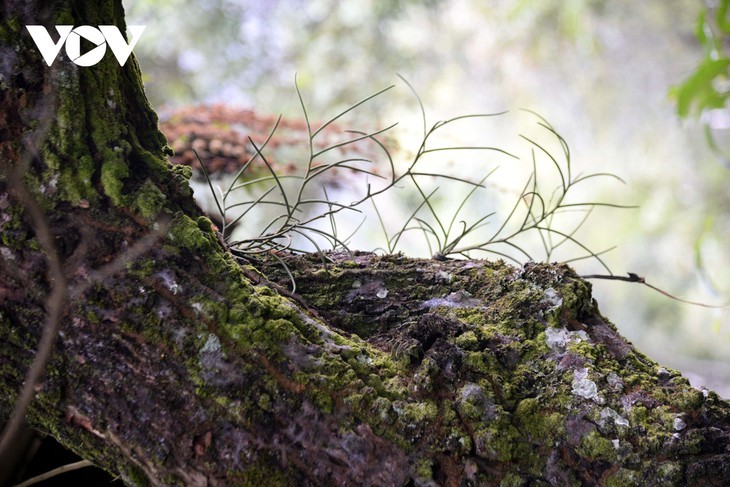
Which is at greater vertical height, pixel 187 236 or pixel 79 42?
pixel 79 42

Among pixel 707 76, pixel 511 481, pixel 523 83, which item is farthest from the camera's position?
pixel 523 83

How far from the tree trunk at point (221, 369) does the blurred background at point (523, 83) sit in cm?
250

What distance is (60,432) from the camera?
1.72 feet

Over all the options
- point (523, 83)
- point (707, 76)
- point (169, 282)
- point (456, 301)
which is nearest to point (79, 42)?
point (169, 282)

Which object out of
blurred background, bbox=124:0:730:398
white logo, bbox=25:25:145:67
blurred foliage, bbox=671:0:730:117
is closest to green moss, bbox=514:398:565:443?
white logo, bbox=25:25:145:67

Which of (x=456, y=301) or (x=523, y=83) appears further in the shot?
(x=523, y=83)

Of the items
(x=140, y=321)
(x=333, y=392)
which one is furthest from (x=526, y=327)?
(x=140, y=321)

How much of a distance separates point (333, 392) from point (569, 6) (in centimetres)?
321

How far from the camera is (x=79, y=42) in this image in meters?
0.53

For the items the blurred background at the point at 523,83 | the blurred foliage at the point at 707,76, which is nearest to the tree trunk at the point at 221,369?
the blurred foliage at the point at 707,76

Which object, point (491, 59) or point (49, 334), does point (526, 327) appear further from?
point (491, 59)

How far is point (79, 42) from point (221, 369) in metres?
0.32

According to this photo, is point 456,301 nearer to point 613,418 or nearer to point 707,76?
point 613,418

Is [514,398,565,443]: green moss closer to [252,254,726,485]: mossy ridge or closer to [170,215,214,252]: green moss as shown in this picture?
[252,254,726,485]: mossy ridge
